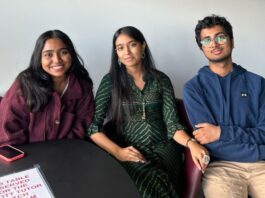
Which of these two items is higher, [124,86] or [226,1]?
[226,1]

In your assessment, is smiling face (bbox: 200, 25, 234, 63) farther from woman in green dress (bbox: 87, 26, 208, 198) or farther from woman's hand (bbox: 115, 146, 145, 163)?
woman's hand (bbox: 115, 146, 145, 163)

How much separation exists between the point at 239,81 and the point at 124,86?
Answer: 2.22 ft

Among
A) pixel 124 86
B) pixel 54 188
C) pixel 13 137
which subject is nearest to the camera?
pixel 54 188

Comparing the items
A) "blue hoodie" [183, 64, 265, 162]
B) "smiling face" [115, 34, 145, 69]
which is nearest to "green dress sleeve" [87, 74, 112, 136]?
"smiling face" [115, 34, 145, 69]

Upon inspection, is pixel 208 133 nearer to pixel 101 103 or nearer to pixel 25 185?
pixel 101 103

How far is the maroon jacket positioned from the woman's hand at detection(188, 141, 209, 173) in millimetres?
649

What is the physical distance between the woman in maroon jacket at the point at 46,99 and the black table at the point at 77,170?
7.9 inches

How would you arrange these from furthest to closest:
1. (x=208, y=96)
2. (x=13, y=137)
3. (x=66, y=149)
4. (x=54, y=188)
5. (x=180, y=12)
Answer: (x=180, y=12) < (x=208, y=96) < (x=13, y=137) < (x=66, y=149) < (x=54, y=188)

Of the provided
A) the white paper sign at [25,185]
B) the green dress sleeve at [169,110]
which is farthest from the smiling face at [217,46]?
the white paper sign at [25,185]

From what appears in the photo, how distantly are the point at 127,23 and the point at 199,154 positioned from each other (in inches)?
44.3

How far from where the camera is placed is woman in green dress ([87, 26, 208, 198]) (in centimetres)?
171

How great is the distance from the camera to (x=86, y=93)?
181 centimetres

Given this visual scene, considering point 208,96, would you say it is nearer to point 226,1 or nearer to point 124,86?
point 124,86

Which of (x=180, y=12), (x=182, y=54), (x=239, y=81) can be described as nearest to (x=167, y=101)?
(x=239, y=81)
